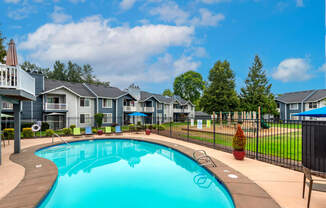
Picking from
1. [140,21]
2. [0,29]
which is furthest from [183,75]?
[0,29]

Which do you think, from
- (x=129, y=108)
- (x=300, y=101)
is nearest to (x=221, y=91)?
(x=129, y=108)

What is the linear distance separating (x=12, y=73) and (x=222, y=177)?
9.58 metres

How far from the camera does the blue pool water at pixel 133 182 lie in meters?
5.27

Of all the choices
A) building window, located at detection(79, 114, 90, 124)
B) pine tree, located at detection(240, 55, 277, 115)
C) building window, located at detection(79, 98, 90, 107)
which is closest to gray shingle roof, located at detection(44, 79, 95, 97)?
building window, located at detection(79, 98, 90, 107)

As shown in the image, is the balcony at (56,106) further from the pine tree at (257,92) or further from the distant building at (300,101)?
the distant building at (300,101)

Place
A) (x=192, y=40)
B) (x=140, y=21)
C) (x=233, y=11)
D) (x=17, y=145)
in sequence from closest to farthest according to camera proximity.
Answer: (x=17, y=145) < (x=233, y=11) < (x=140, y=21) < (x=192, y=40)

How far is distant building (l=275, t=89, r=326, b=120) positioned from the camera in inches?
1322

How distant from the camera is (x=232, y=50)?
28453 millimetres

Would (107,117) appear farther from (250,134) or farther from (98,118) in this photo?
(250,134)

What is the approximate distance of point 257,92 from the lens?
91.0 ft

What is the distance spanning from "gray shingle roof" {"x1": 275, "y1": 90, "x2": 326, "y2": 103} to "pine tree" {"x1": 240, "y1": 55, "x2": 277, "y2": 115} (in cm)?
1262

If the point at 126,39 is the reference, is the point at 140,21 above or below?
above

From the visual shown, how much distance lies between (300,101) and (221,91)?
20149 millimetres

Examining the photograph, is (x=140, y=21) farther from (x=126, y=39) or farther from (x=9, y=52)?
(x=9, y=52)
